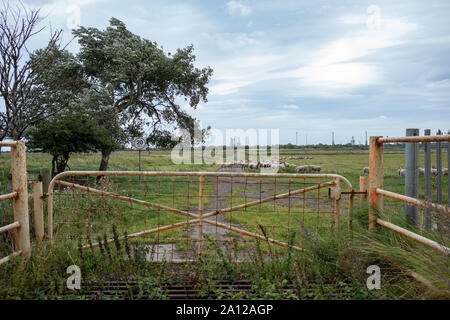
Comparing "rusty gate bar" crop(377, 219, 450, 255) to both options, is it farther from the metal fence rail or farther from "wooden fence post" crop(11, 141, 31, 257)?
"wooden fence post" crop(11, 141, 31, 257)

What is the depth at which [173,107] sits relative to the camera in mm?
25500

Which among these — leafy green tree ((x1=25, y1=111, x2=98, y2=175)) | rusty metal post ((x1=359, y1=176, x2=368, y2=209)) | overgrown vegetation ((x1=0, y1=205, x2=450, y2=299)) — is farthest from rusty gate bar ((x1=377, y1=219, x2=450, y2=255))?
leafy green tree ((x1=25, y1=111, x2=98, y2=175))

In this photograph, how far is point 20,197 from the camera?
452 centimetres

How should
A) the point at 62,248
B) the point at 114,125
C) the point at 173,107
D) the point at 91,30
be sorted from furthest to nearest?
the point at 173,107 < the point at 91,30 < the point at 114,125 < the point at 62,248

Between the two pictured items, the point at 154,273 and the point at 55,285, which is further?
the point at 154,273

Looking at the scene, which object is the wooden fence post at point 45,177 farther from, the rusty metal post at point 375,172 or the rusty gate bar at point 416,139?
the rusty gate bar at point 416,139

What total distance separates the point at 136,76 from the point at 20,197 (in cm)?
1941

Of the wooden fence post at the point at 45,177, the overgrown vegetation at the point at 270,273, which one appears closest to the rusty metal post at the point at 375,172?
the overgrown vegetation at the point at 270,273

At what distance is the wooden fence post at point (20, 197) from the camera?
4459mm

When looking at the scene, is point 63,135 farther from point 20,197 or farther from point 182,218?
point 20,197

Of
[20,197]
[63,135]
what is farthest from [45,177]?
[63,135]

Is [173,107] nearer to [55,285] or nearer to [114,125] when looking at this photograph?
[114,125]

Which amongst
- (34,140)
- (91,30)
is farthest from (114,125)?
(91,30)
